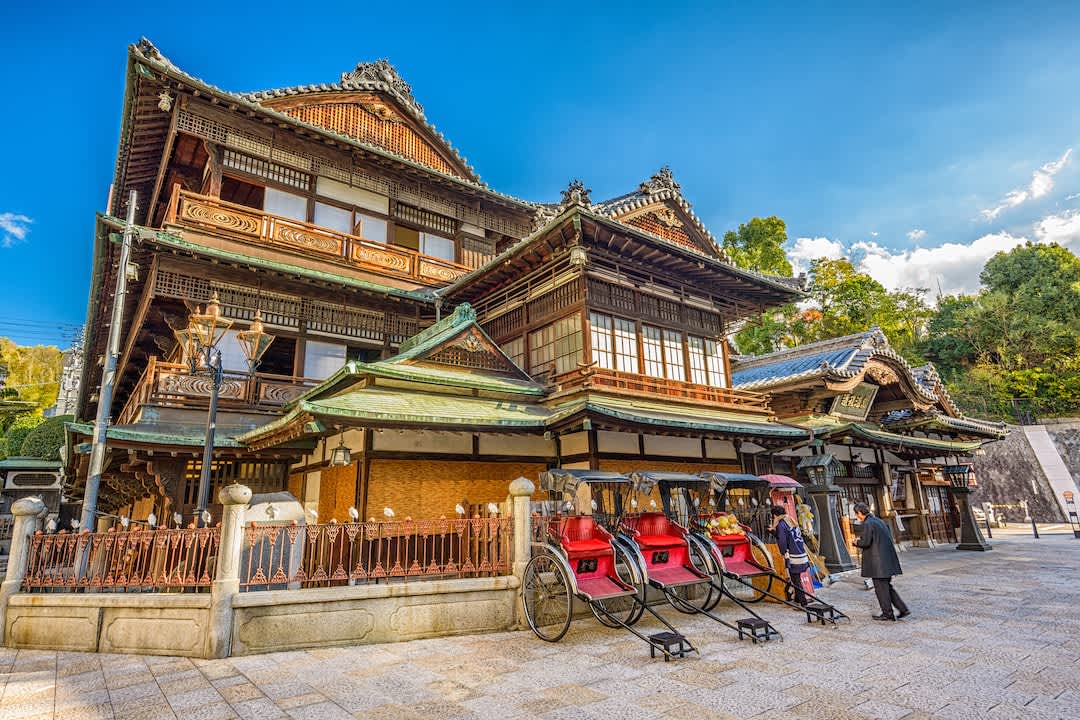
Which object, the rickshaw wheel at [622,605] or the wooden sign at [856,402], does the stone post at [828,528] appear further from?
the rickshaw wheel at [622,605]

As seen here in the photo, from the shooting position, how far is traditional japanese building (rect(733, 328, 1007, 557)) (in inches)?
691

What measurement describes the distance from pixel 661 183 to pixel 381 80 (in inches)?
423

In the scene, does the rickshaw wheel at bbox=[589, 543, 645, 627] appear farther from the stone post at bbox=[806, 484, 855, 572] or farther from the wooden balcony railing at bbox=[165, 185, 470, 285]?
the wooden balcony railing at bbox=[165, 185, 470, 285]

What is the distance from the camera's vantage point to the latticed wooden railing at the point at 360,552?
7.68 metres

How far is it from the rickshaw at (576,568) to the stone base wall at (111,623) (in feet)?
14.2

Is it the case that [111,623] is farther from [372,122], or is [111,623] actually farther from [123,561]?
[372,122]

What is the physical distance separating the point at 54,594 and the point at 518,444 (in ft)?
26.9

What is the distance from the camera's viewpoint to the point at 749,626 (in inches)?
280

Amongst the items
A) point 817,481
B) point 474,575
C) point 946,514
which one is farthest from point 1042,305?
point 474,575

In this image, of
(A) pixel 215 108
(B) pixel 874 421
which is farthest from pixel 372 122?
(B) pixel 874 421

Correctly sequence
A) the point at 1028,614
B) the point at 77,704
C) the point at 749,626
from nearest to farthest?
the point at 77,704 → the point at 749,626 → the point at 1028,614

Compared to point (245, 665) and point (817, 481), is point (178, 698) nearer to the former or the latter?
point (245, 665)

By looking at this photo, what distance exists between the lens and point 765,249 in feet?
121

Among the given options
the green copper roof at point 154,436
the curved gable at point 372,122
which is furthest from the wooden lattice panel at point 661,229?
the green copper roof at point 154,436
